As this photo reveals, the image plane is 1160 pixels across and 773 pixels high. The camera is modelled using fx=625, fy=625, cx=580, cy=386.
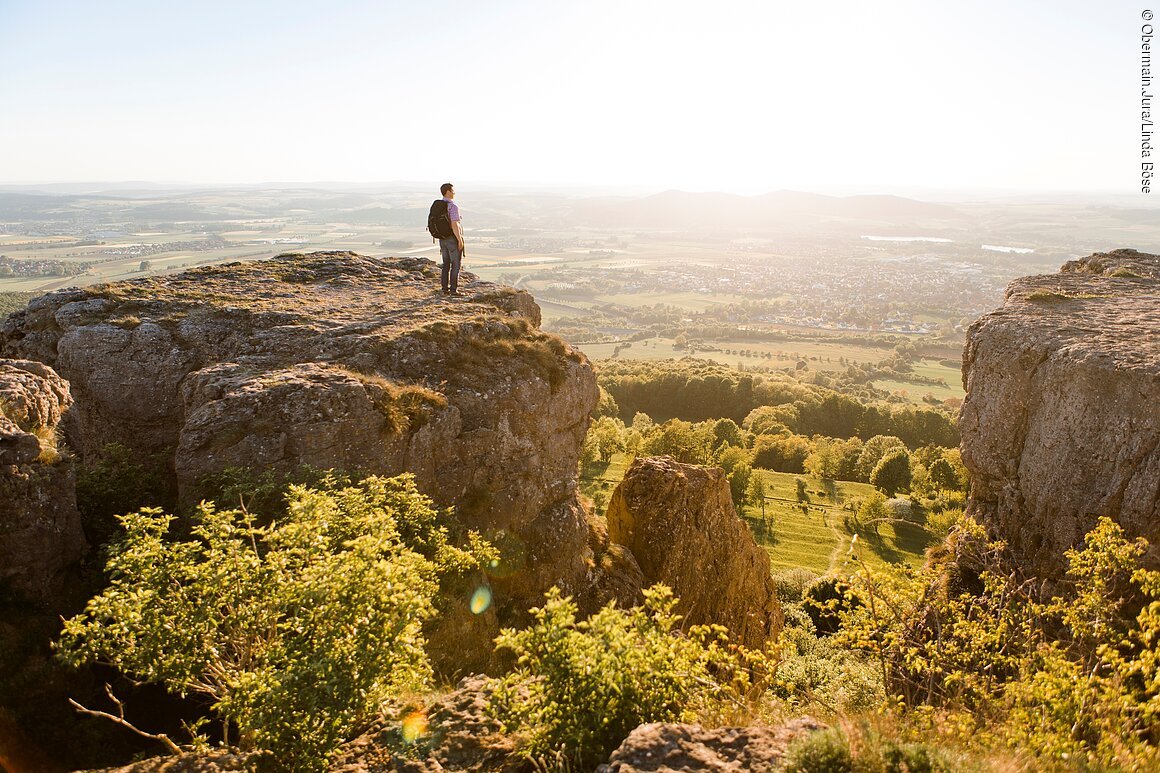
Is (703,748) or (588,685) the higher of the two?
(588,685)

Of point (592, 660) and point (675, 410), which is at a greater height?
point (592, 660)

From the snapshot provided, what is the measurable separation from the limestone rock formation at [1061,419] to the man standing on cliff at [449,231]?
17.4 meters

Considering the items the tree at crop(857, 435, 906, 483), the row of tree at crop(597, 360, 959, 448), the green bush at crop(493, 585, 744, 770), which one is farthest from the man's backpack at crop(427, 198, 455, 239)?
the row of tree at crop(597, 360, 959, 448)

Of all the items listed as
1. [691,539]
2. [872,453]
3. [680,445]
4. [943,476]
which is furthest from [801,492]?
[691,539]

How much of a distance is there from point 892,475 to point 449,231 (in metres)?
64.2

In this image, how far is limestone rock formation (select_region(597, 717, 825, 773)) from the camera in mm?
7137

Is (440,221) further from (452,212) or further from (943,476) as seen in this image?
(943,476)

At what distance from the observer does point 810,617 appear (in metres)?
35.7

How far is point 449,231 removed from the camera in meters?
20.3

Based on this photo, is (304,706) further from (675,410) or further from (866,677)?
(675,410)

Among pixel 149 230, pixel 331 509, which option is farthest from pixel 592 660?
pixel 149 230

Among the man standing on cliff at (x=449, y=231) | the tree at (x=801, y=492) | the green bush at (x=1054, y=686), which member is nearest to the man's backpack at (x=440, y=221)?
the man standing on cliff at (x=449, y=231)

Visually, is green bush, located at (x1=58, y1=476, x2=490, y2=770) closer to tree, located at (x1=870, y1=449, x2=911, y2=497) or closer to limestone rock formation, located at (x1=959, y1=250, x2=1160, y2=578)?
limestone rock formation, located at (x1=959, y1=250, x2=1160, y2=578)

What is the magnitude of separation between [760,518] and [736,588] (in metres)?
41.4
